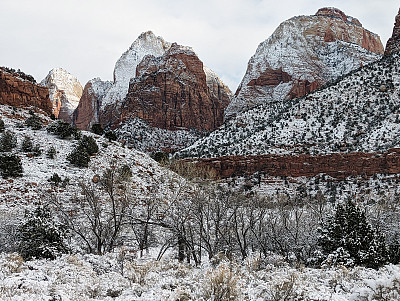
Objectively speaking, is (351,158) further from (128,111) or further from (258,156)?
(128,111)

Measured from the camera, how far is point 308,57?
10700 centimetres

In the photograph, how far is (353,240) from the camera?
15688 millimetres

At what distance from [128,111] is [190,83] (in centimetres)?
2986

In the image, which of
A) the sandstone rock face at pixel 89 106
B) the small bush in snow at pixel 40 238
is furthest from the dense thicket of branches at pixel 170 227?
the sandstone rock face at pixel 89 106

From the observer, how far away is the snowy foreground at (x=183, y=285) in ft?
20.4

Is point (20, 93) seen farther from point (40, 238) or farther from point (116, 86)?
point (116, 86)

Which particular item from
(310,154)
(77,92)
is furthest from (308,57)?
(77,92)

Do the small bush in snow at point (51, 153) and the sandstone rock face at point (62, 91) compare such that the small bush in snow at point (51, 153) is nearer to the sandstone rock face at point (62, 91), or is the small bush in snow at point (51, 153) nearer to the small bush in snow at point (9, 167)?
the small bush in snow at point (9, 167)

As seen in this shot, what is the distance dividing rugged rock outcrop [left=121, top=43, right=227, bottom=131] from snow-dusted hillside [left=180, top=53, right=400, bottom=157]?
51220 millimetres

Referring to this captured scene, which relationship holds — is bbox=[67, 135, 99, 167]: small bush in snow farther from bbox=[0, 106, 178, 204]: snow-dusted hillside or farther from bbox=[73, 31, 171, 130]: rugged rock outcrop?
bbox=[73, 31, 171, 130]: rugged rock outcrop

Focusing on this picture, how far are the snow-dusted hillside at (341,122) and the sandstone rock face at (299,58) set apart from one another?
156 ft

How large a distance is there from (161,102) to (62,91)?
291 ft

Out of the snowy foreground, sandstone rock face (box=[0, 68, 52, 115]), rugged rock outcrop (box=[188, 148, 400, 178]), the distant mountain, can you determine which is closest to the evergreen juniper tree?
the snowy foreground

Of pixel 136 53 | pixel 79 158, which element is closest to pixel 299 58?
pixel 136 53
